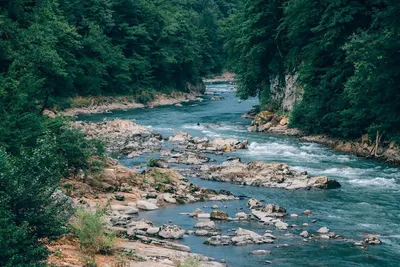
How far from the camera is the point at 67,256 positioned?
14359 millimetres

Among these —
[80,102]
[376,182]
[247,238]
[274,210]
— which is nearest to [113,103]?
[80,102]

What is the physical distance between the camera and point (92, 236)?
50.6ft

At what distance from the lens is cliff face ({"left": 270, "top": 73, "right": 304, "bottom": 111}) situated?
44.9m

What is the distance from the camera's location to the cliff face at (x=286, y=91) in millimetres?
44931

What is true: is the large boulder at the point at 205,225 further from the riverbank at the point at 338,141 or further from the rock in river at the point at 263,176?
the riverbank at the point at 338,141

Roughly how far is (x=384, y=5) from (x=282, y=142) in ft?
35.9

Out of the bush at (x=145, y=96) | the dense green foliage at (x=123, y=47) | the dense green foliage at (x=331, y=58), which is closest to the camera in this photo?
the dense green foliage at (x=331, y=58)

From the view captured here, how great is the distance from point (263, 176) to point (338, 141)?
1095cm

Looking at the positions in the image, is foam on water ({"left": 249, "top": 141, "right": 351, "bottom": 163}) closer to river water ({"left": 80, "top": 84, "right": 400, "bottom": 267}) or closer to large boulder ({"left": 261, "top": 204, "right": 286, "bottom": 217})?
river water ({"left": 80, "top": 84, "right": 400, "bottom": 267})

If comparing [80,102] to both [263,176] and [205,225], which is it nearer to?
[263,176]

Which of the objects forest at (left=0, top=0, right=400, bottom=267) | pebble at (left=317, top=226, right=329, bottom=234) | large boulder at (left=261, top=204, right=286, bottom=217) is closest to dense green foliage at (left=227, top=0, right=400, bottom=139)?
forest at (left=0, top=0, right=400, bottom=267)

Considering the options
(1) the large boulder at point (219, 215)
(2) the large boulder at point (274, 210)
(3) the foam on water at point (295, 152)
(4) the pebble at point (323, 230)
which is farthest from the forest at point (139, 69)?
(4) the pebble at point (323, 230)

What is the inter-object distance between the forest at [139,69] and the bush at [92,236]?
47.3 inches

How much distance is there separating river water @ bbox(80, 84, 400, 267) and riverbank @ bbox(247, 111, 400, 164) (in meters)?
0.87
